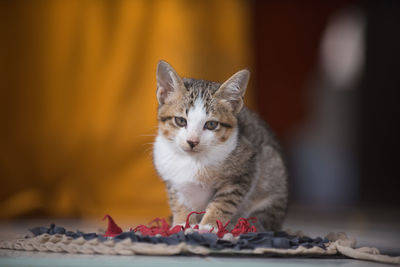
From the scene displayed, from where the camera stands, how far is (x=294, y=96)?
20.0 feet

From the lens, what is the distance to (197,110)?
6.57ft

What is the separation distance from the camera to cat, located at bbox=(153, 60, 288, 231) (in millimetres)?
2008

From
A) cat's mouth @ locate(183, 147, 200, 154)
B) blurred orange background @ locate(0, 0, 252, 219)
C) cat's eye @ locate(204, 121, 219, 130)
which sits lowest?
cat's mouth @ locate(183, 147, 200, 154)

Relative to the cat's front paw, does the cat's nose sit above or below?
above

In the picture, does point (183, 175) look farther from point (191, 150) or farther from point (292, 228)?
A: point (292, 228)

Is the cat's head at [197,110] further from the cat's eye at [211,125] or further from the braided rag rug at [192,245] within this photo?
the braided rag rug at [192,245]

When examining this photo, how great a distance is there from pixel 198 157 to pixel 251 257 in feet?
1.76

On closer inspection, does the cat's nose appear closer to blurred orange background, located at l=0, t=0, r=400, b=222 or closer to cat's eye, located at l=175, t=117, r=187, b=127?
cat's eye, located at l=175, t=117, r=187, b=127

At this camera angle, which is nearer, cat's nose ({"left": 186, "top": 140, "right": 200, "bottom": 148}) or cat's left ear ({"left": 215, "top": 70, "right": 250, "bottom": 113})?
cat's nose ({"left": 186, "top": 140, "right": 200, "bottom": 148})

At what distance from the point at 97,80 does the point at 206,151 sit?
71.7 inches

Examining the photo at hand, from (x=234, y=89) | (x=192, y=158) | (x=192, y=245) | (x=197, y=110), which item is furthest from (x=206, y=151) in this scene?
(x=192, y=245)

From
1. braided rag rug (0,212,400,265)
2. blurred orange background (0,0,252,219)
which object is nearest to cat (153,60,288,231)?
braided rag rug (0,212,400,265)

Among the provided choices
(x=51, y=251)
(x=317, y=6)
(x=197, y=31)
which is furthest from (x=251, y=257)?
(x=317, y=6)

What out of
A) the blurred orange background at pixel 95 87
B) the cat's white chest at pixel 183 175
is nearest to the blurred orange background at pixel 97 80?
the blurred orange background at pixel 95 87
